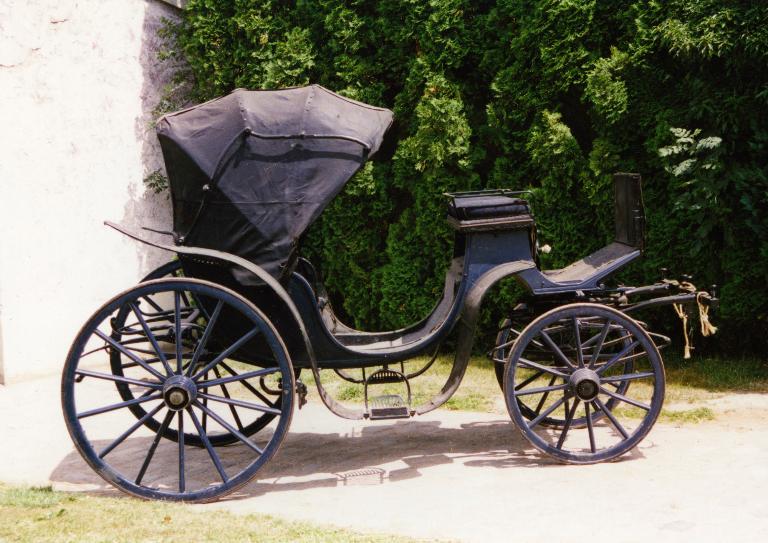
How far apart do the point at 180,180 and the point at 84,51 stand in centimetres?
371

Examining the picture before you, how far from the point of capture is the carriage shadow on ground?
200 inches

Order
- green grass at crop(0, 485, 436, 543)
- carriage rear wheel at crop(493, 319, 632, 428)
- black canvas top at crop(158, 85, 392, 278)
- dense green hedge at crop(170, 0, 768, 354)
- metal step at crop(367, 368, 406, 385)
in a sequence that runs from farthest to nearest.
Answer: dense green hedge at crop(170, 0, 768, 354) < carriage rear wheel at crop(493, 319, 632, 428) < metal step at crop(367, 368, 406, 385) < black canvas top at crop(158, 85, 392, 278) < green grass at crop(0, 485, 436, 543)

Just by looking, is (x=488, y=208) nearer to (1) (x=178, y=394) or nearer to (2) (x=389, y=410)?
(2) (x=389, y=410)

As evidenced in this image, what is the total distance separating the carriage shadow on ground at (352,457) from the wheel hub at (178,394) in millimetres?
563

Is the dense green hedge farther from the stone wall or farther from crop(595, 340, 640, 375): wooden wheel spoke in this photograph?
crop(595, 340, 640, 375): wooden wheel spoke

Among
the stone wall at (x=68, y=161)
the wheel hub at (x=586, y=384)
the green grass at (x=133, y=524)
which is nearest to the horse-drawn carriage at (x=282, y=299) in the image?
the wheel hub at (x=586, y=384)

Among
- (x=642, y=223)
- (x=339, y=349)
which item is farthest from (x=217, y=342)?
(x=642, y=223)

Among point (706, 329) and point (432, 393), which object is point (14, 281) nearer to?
point (432, 393)

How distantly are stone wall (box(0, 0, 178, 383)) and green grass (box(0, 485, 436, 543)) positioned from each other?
10.6 ft

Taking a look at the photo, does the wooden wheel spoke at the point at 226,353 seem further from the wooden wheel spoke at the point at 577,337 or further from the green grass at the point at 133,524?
the wooden wheel spoke at the point at 577,337

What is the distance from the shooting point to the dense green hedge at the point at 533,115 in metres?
6.68

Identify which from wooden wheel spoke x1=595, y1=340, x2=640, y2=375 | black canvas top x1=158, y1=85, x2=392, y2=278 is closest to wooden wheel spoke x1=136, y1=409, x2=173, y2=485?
black canvas top x1=158, y1=85, x2=392, y2=278

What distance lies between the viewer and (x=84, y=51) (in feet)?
25.9

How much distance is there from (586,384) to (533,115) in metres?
3.44
